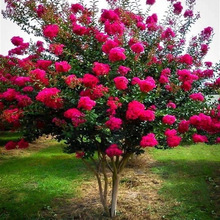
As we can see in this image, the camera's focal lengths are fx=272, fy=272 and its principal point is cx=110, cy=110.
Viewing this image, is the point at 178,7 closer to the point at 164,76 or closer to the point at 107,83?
the point at 164,76

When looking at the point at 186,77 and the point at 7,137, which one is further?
the point at 7,137

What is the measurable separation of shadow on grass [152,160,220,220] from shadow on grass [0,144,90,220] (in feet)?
6.10

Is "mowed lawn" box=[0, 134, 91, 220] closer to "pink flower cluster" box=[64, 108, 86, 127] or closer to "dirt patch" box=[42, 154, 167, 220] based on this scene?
"dirt patch" box=[42, 154, 167, 220]

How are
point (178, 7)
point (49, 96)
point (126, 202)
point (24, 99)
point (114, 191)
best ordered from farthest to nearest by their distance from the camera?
point (126, 202) < point (178, 7) < point (114, 191) < point (24, 99) < point (49, 96)

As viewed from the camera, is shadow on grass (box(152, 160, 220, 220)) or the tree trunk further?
shadow on grass (box(152, 160, 220, 220))

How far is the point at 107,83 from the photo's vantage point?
3188mm

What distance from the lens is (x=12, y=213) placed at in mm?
4648

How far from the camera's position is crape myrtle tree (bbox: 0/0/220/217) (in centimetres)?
296

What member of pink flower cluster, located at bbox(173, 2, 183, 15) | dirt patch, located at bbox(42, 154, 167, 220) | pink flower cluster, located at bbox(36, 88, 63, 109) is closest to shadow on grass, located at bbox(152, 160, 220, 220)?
dirt patch, located at bbox(42, 154, 167, 220)

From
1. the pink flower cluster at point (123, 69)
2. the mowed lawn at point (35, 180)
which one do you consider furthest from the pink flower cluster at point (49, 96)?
the mowed lawn at point (35, 180)

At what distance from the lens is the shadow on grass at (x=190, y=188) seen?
4.56 metres

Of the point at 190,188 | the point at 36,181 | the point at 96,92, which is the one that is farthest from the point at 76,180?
the point at 96,92

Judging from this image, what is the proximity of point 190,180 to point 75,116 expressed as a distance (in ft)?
13.6

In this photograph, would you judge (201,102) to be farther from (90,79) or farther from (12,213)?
(12,213)
